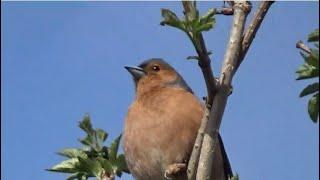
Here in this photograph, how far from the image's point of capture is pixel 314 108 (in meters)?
3.97

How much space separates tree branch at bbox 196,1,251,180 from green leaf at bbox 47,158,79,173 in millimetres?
1449

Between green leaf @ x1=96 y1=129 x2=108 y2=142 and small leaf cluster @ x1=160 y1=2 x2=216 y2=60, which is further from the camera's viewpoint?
green leaf @ x1=96 y1=129 x2=108 y2=142

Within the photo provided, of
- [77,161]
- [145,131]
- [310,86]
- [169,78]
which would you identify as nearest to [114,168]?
[77,161]

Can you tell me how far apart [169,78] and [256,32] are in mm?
4759

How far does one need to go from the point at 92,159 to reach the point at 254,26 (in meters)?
2.02

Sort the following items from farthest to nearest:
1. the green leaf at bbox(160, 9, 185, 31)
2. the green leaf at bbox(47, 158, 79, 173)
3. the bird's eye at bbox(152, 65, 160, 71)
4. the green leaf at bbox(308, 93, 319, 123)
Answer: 1. the bird's eye at bbox(152, 65, 160, 71)
2. the green leaf at bbox(47, 158, 79, 173)
3. the green leaf at bbox(160, 9, 185, 31)
4. the green leaf at bbox(308, 93, 319, 123)

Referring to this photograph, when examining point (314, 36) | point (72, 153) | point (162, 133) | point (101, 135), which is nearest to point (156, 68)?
point (162, 133)

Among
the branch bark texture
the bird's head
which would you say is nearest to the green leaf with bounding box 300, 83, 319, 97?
the branch bark texture

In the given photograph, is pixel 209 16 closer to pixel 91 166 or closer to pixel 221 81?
pixel 221 81

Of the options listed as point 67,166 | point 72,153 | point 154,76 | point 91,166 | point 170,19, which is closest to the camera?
point 170,19

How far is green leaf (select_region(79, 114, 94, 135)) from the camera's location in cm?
592

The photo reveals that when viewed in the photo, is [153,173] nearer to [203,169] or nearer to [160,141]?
[160,141]

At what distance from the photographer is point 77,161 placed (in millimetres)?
5781

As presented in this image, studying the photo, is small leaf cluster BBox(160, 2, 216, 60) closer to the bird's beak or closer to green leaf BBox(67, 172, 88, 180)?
green leaf BBox(67, 172, 88, 180)
